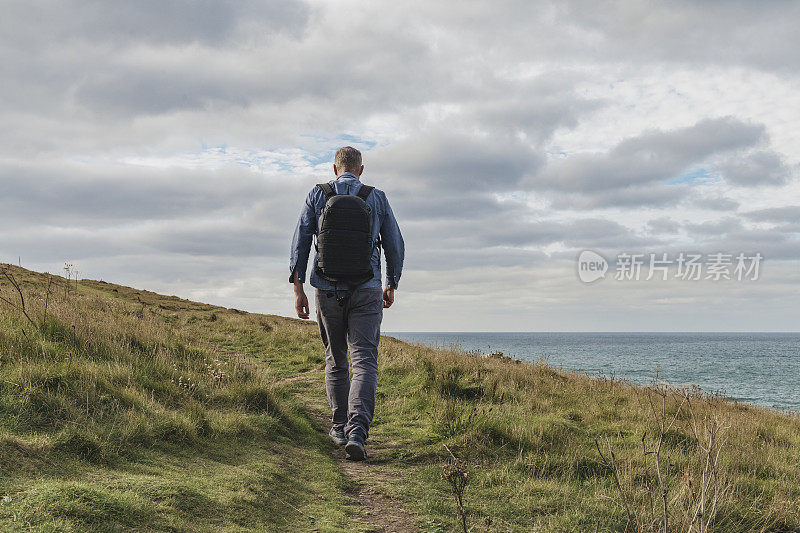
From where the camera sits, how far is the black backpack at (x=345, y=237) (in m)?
5.29

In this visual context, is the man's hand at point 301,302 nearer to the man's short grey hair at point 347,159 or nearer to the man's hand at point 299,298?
the man's hand at point 299,298

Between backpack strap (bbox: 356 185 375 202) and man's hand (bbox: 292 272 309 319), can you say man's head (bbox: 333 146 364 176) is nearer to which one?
backpack strap (bbox: 356 185 375 202)

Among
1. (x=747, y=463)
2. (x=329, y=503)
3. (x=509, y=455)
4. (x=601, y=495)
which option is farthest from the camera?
(x=747, y=463)

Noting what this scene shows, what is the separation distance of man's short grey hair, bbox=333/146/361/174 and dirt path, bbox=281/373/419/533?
10.5ft

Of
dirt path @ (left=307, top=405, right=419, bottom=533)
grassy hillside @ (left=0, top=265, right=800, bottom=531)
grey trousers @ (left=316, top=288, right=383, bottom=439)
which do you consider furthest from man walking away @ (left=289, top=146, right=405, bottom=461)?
grassy hillside @ (left=0, top=265, right=800, bottom=531)

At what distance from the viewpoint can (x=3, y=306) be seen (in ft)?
25.7

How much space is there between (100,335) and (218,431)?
3.11 metres

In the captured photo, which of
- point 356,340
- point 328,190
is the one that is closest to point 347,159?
point 328,190

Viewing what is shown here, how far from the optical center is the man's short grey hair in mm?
5812

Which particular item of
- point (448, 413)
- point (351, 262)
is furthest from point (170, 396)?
point (448, 413)

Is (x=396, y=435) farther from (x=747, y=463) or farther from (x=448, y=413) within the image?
(x=747, y=463)

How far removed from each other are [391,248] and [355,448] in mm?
2194

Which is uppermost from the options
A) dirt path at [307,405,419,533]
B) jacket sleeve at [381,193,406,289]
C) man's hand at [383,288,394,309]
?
jacket sleeve at [381,193,406,289]

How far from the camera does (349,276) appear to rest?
5422mm
